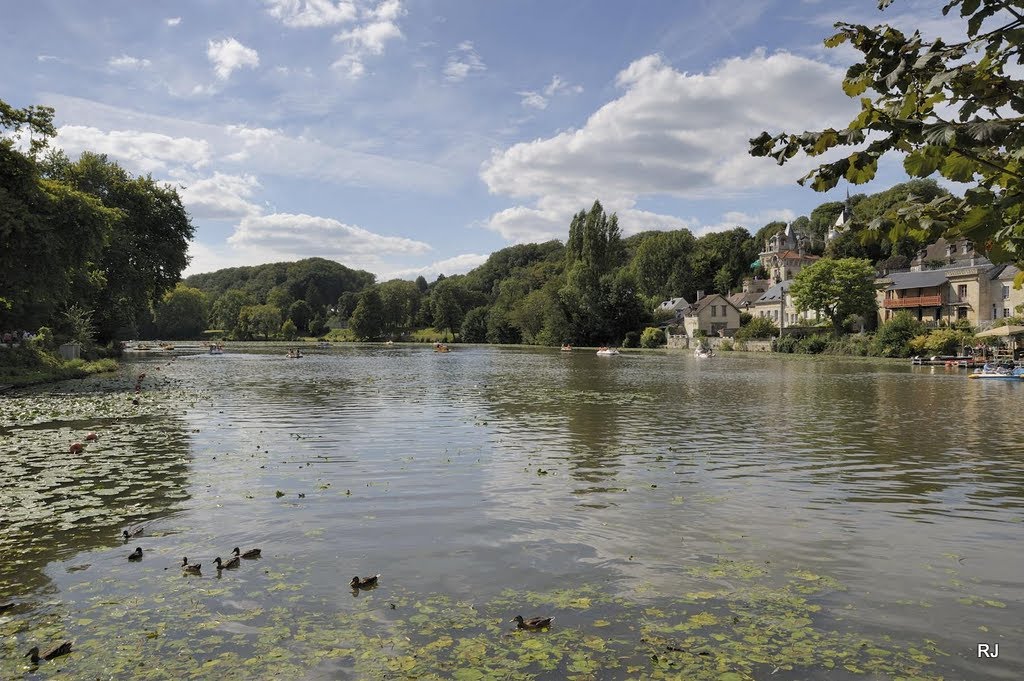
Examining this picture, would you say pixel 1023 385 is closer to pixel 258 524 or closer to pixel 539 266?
pixel 258 524

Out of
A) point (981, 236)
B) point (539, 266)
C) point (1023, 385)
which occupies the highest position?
point (539, 266)

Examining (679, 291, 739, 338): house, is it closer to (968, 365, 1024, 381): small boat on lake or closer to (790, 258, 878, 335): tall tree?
(790, 258, 878, 335): tall tree

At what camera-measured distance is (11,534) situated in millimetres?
10227

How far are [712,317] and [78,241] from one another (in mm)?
103730

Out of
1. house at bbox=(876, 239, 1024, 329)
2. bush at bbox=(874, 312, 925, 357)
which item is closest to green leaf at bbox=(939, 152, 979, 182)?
bush at bbox=(874, 312, 925, 357)

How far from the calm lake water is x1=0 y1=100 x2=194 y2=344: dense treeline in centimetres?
1578

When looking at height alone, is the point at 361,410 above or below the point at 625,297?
below

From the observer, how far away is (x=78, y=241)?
38219mm

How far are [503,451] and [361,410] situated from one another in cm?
1102

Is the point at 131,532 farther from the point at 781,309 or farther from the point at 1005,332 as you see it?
the point at 781,309

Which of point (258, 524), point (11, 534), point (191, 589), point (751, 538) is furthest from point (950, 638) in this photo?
point (11, 534)

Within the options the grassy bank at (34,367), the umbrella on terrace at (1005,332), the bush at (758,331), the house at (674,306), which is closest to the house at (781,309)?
the bush at (758,331)

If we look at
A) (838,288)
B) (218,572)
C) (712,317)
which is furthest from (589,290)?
(218,572)

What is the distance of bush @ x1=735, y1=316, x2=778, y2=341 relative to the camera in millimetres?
103875
